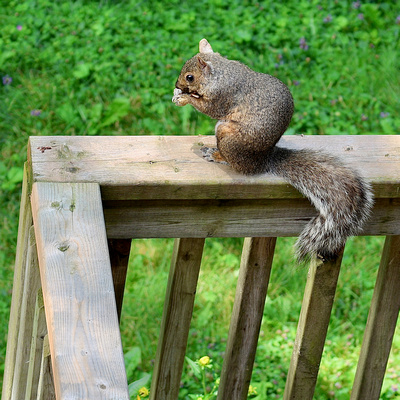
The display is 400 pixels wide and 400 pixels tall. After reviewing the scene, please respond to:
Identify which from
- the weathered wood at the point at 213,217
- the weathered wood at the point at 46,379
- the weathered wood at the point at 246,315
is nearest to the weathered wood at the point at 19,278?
the weathered wood at the point at 213,217

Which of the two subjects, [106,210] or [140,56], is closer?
[106,210]

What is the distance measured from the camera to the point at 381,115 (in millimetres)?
3883

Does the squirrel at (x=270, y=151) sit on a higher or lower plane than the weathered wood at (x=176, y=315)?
higher

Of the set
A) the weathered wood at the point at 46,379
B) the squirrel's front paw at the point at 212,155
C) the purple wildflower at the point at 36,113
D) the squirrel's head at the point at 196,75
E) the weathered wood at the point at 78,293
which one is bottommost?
the purple wildflower at the point at 36,113

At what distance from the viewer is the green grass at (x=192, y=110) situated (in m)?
2.89

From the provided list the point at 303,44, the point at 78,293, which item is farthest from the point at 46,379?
the point at 303,44

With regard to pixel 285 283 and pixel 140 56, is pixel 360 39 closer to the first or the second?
pixel 140 56

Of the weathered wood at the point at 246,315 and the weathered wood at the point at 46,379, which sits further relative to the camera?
the weathered wood at the point at 246,315

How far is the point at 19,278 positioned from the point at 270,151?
693 millimetres

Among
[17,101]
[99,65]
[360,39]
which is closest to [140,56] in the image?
[99,65]

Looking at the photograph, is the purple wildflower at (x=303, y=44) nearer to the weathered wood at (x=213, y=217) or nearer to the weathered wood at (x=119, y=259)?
the weathered wood at (x=213, y=217)

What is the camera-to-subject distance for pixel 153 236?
4.79ft

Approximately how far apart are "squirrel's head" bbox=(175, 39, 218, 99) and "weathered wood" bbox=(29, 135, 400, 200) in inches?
13.8

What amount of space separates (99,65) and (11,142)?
29.9 inches
